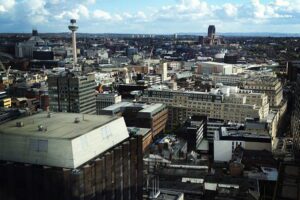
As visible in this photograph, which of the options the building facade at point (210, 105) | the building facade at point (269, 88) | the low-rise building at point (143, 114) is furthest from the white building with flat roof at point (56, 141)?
the building facade at point (269, 88)

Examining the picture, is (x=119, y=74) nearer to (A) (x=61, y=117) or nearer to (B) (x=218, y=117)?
(B) (x=218, y=117)

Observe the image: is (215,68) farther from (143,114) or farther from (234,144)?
(234,144)

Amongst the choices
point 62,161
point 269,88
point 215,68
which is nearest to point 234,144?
point 62,161

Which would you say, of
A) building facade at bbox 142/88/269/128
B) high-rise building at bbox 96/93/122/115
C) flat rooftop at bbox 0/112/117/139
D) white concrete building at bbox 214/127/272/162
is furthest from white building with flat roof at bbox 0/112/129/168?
high-rise building at bbox 96/93/122/115

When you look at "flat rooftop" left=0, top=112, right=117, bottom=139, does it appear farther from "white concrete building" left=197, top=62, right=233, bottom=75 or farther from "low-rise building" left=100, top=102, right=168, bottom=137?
"white concrete building" left=197, top=62, right=233, bottom=75

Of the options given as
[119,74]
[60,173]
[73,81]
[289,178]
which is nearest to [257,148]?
[289,178]

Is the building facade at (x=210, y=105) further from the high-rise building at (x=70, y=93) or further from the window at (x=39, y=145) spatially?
the window at (x=39, y=145)
